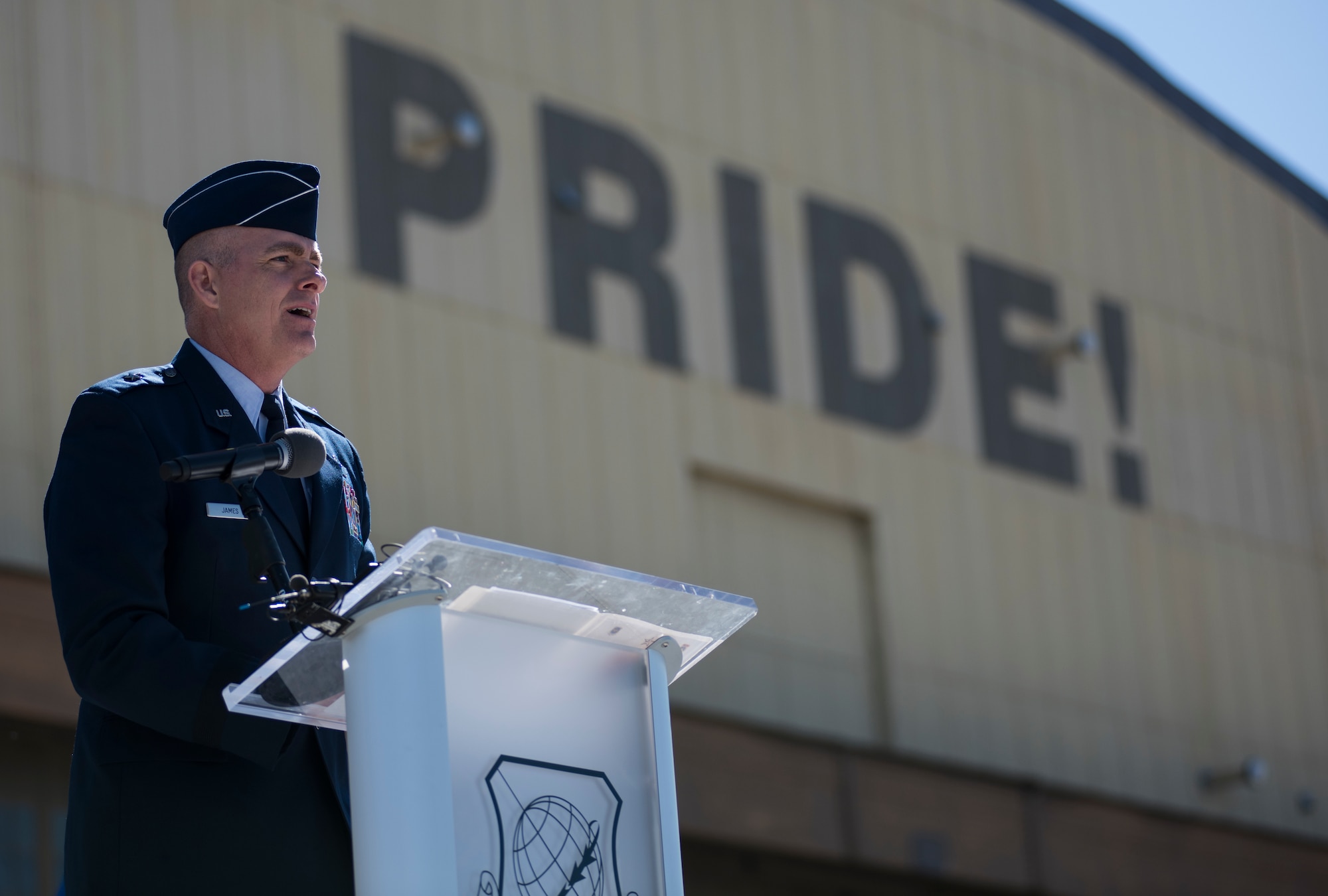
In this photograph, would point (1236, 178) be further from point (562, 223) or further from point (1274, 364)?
point (562, 223)

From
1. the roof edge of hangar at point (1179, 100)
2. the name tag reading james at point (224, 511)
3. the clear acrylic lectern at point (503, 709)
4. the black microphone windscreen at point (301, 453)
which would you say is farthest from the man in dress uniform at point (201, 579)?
the roof edge of hangar at point (1179, 100)

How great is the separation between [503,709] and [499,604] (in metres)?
0.12

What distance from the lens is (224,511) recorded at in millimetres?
2658

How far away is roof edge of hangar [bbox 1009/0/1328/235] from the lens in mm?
14562

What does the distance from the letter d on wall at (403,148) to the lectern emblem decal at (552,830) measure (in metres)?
7.82

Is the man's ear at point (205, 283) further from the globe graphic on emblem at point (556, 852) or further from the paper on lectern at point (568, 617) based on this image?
the globe graphic on emblem at point (556, 852)

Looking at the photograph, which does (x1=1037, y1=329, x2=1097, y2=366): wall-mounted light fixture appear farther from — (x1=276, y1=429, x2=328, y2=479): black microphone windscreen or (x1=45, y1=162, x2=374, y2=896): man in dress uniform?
(x1=276, y1=429, x2=328, y2=479): black microphone windscreen

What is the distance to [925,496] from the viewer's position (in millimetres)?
12562

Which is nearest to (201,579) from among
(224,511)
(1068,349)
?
(224,511)

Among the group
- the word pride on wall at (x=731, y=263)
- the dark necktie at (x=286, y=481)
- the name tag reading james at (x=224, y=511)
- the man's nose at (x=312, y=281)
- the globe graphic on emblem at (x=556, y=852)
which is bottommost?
the globe graphic on emblem at (x=556, y=852)

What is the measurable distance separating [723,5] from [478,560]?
406 inches

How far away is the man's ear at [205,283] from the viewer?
111 inches

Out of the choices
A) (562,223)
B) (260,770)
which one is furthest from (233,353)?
(562,223)

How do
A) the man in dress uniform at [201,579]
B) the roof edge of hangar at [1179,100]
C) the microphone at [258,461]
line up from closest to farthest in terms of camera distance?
the microphone at [258,461], the man in dress uniform at [201,579], the roof edge of hangar at [1179,100]
